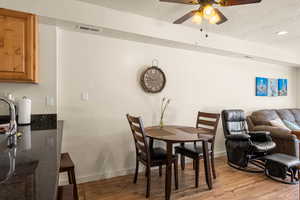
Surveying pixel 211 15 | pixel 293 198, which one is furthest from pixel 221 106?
pixel 211 15

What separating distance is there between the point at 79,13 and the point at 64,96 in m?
1.12

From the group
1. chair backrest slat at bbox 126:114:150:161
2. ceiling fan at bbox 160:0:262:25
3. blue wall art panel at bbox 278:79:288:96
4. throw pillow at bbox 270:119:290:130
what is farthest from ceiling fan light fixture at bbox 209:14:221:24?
blue wall art panel at bbox 278:79:288:96

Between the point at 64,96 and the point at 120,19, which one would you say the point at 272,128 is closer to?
the point at 120,19

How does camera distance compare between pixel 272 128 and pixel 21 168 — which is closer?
pixel 21 168

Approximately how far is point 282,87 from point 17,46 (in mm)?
5877

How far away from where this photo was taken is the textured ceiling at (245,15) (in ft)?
7.55

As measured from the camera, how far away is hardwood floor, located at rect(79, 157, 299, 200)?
2236 mm

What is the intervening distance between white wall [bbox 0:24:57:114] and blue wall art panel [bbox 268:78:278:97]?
4914 mm

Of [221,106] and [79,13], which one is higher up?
[79,13]

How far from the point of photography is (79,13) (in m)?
2.27

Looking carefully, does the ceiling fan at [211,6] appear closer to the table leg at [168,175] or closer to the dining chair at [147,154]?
the dining chair at [147,154]

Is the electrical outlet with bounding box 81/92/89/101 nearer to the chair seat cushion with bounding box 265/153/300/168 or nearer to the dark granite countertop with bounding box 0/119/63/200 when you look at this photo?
the dark granite countertop with bounding box 0/119/63/200

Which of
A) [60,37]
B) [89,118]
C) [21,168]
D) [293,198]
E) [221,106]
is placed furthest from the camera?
[221,106]

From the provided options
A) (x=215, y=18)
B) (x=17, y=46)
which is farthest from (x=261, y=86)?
(x=17, y=46)
